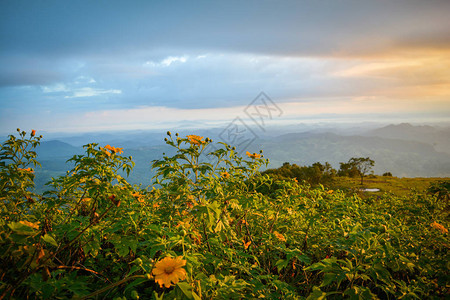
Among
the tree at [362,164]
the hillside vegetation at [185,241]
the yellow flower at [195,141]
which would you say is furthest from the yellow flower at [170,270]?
the tree at [362,164]

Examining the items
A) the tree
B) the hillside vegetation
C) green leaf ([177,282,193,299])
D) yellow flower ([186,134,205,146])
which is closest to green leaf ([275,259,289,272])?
the hillside vegetation

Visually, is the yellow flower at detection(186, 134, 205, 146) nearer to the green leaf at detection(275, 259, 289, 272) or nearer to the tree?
the green leaf at detection(275, 259, 289, 272)

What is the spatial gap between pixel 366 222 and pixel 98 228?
3.24 m

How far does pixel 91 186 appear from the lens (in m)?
2.17

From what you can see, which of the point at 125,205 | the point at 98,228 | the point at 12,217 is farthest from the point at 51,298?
the point at 12,217

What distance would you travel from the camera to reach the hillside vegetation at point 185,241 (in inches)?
64.9

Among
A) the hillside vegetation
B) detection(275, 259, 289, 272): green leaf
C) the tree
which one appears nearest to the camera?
the hillside vegetation

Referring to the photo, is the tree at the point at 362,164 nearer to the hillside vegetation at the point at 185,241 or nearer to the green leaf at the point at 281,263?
the hillside vegetation at the point at 185,241

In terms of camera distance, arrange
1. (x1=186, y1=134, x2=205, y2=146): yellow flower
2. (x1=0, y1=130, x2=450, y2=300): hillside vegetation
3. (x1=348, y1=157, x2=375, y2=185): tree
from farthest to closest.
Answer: (x1=348, y1=157, x2=375, y2=185): tree, (x1=186, y1=134, x2=205, y2=146): yellow flower, (x1=0, y1=130, x2=450, y2=300): hillside vegetation

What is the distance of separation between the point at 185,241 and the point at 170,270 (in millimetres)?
282

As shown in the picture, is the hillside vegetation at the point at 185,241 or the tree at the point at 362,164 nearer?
the hillside vegetation at the point at 185,241

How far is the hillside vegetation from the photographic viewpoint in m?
1.65

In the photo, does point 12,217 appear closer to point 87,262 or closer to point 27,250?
point 87,262

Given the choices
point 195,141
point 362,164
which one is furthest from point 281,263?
point 362,164
